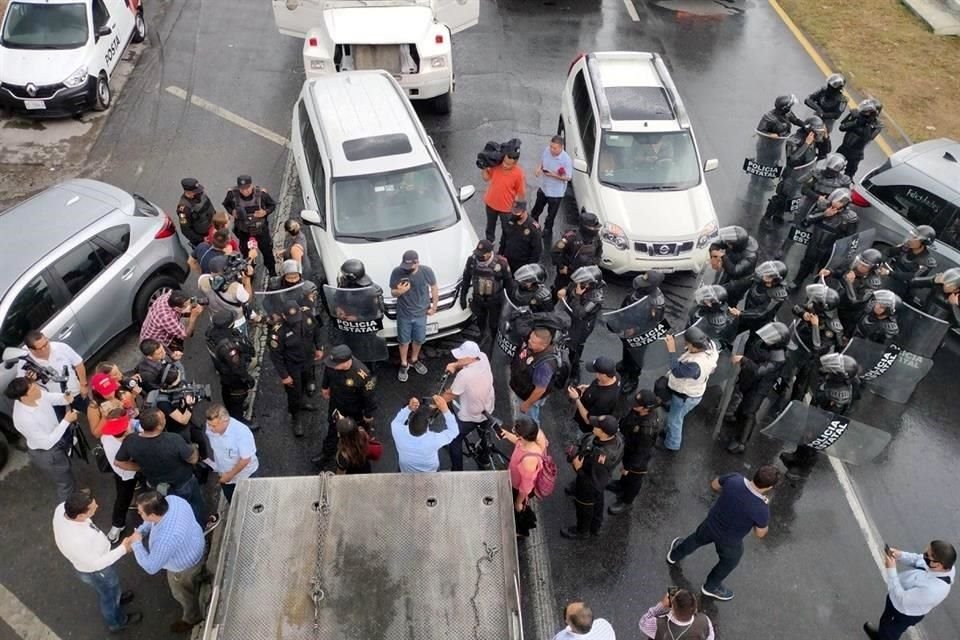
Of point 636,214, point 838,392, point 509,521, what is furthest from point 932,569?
point 636,214

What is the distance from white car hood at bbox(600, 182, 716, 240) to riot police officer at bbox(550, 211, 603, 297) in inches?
46.1

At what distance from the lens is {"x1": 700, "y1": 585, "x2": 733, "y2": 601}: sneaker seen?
6287 mm

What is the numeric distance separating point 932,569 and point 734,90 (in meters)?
10.8

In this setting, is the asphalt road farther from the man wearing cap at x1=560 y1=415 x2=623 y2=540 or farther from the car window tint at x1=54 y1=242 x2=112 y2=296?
the car window tint at x1=54 y1=242 x2=112 y2=296

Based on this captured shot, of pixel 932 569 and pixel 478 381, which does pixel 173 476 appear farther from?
pixel 932 569

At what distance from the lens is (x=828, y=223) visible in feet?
29.1

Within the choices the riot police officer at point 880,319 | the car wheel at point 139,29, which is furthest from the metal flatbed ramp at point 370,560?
the car wheel at point 139,29

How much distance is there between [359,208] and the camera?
8484 millimetres

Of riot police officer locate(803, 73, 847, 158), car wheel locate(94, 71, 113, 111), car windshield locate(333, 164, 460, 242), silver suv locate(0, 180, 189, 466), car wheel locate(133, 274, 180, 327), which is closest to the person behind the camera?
silver suv locate(0, 180, 189, 466)

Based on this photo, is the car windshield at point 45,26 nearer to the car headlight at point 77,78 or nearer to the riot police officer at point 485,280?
the car headlight at point 77,78

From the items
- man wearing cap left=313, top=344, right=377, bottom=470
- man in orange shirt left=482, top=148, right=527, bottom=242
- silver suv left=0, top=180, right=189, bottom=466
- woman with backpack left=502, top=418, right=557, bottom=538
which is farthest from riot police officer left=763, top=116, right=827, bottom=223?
silver suv left=0, top=180, right=189, bottom=466

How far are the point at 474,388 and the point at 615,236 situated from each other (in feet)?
12.0

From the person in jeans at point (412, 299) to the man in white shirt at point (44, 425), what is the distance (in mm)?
3068

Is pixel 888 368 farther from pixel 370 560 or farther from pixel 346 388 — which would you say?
pixel 370 560
